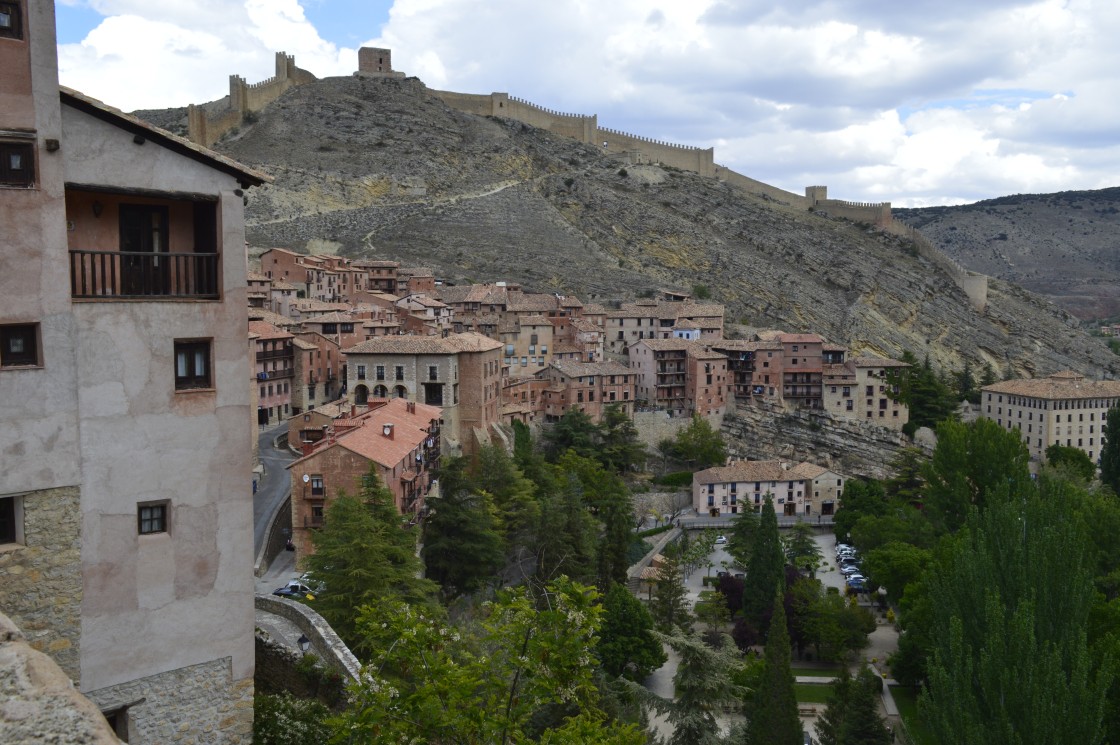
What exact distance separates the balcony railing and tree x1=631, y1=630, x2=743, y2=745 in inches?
453

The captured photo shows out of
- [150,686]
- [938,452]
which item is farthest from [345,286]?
[150,686]

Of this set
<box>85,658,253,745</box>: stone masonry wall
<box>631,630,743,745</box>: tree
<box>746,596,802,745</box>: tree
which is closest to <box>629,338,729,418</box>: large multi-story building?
<box>746,596,802,745</box>: tree

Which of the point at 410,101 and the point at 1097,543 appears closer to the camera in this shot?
the point at 1097,543

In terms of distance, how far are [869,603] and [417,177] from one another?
63579 mm

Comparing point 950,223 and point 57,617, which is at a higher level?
point 950,223

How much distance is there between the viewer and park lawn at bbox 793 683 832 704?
105 ft

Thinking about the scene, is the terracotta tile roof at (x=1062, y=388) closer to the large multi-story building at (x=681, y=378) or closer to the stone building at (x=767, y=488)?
the stone building at (x=767, y=488)

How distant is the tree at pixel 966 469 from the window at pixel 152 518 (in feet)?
124

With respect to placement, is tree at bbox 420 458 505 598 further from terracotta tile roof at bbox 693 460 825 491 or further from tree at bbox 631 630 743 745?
terracotta tile roof at bbox 693 460 825 491

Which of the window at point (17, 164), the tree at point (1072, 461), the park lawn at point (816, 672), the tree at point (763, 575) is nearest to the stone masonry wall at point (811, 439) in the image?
the tree at point (1072, 461)

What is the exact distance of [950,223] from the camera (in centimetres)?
19250

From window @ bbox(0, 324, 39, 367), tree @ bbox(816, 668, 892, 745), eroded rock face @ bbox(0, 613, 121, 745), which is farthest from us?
tree @ bbox(816, 668, 892, 745)

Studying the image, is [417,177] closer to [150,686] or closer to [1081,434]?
[1081,434]

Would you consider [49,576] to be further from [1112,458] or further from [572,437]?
[1112,458]
